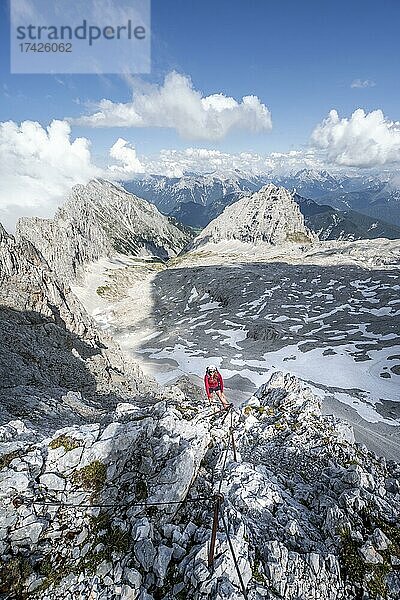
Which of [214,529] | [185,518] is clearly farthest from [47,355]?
[214,529]

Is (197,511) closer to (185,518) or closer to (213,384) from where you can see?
(185,518)

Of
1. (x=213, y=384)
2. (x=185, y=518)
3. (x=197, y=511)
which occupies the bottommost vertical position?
(x=185, y=518)

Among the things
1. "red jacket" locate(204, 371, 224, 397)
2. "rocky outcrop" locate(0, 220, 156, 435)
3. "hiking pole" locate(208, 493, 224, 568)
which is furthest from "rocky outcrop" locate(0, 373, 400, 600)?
"rocky outcrop" locate(0, 220, 156, 435)

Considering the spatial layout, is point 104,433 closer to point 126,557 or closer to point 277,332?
point 126,557

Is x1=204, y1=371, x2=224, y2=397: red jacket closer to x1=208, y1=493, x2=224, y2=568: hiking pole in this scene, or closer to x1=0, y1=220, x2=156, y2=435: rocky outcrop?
x1=0, y1=220, x2=156, y2=435: rocky outcrop

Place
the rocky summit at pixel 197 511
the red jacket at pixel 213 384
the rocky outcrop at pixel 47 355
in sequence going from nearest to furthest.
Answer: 1. the rocky summit at pixel 197 511
2. the red jacket at pixel 213 384
3. the rocky outcrop at pixel 47 355

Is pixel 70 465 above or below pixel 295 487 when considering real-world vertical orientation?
above

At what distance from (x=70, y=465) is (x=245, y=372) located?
52515mm

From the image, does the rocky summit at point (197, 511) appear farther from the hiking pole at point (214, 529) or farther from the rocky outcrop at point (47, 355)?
the rocky outcrop at point (47, 355)

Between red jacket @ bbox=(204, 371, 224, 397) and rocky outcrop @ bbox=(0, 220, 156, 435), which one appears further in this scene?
rocky outcrop @ bbox=(0, 220, 156, 435)

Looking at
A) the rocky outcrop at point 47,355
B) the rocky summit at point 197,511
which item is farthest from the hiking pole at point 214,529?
the rocky outcrop at point 47,355

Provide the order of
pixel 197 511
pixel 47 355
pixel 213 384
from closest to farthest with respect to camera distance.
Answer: pixel 197 511, pixel 213 384, pixel 47 355

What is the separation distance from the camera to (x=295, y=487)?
1354 cm

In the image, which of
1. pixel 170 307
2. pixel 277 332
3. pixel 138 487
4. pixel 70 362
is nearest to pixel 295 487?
pixel 138 487
